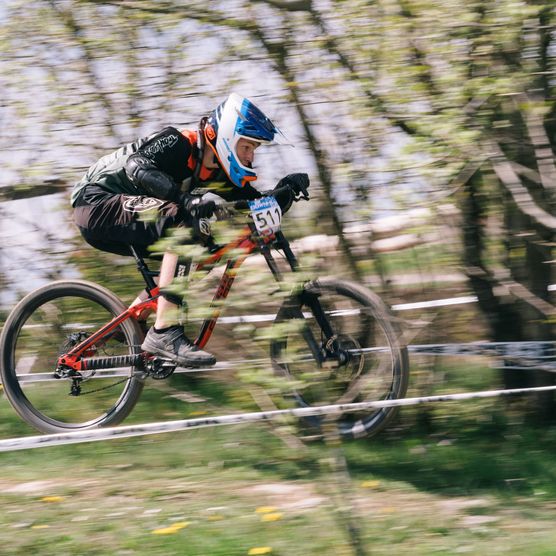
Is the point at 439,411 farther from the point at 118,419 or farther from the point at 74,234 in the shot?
the point at 74,234

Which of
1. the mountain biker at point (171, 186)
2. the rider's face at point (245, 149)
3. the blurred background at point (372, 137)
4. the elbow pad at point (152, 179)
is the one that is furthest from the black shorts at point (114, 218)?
the blurred background at point (372, 137)

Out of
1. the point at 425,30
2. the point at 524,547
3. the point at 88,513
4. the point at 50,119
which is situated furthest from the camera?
the point at 50,119

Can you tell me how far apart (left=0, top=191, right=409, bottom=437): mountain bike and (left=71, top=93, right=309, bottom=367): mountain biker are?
0.17 metres

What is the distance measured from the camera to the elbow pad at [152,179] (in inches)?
179

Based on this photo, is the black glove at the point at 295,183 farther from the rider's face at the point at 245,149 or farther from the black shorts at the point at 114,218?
the black shorts at the point at 114,218

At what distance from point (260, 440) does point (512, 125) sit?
2387mm

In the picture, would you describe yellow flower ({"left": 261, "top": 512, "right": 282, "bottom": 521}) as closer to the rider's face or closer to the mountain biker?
the mountain biker

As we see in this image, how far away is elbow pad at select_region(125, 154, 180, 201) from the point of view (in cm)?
455

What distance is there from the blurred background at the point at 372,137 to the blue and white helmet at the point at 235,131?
0.51 m

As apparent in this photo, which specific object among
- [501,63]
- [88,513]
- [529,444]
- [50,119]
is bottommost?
[529,444]

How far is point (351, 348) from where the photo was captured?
493cm

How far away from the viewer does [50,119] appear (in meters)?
5.86

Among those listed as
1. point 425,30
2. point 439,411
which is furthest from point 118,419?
point 425,30

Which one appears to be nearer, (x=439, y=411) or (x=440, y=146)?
(x=440, y=146)
